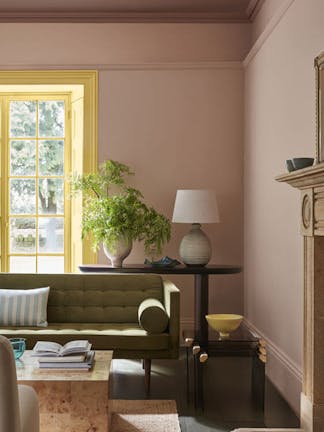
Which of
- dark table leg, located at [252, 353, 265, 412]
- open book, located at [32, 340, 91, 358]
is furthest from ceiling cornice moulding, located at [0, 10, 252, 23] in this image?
open book, located at [32, 340, 91, 358]

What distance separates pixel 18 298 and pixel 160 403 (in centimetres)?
136

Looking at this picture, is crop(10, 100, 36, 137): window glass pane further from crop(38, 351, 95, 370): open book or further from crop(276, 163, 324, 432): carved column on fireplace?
crop(276, 163, 324, 432): carved column on fireplace

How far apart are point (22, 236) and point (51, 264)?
42 cm

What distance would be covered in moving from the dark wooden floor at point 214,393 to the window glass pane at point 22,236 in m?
1.77

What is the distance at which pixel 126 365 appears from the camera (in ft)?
16.8

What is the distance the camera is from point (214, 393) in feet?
14.1

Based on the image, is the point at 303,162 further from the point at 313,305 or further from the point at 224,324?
the point at 224,324

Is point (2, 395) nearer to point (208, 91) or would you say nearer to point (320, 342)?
point (320, 342)

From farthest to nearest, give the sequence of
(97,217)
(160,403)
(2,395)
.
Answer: (97,217), (160,403), (2,395)

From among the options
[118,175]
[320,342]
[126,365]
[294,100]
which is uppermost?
[294,100]

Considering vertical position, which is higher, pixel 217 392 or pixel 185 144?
pixel 185 144

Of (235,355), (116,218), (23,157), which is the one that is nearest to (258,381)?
(235,355)

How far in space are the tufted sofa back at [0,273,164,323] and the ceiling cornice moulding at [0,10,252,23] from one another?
269 cm

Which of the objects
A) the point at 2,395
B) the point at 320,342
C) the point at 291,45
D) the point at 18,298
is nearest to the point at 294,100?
the point at 291,45
